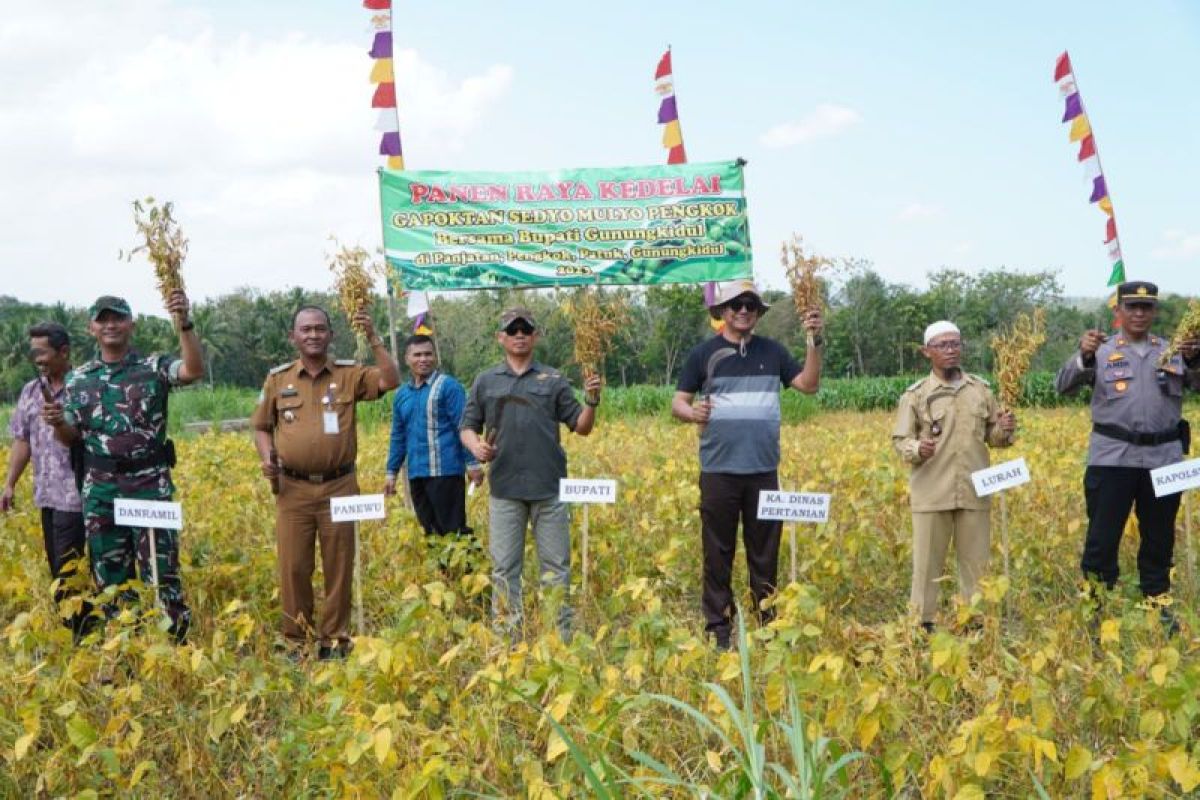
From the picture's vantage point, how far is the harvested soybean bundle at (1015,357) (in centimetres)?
445

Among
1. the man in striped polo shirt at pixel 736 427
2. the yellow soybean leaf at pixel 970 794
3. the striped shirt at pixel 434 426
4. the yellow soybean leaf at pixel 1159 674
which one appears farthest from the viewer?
the striped shirt at pixel 434 426

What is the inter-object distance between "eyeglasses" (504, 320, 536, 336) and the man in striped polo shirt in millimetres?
775

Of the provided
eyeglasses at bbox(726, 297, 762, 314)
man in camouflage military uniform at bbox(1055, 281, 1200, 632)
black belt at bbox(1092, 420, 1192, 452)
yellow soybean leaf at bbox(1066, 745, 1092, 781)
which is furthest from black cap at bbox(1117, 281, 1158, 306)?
yellow soybean leaf at bbox(1066, 745, 1092, 781)

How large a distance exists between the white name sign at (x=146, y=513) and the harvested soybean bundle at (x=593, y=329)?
2.03m

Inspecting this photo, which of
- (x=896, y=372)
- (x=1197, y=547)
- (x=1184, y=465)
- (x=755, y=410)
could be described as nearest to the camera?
(x=1184, y=465)

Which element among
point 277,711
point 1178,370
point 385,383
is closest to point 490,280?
point 385,383

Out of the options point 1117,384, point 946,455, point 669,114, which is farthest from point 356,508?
point 669,114

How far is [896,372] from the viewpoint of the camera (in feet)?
157

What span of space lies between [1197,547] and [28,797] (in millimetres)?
5921

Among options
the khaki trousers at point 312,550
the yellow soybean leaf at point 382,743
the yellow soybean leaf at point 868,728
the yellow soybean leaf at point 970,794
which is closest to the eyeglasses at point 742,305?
the khaki trousers at point 312,550

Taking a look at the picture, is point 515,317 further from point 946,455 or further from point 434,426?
point 946,455

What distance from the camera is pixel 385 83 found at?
21.7 feet

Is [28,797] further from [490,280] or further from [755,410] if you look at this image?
[490,280]

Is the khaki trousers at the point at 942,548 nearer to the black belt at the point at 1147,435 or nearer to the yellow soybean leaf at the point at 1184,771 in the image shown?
the black belt at the point at 1147,435
